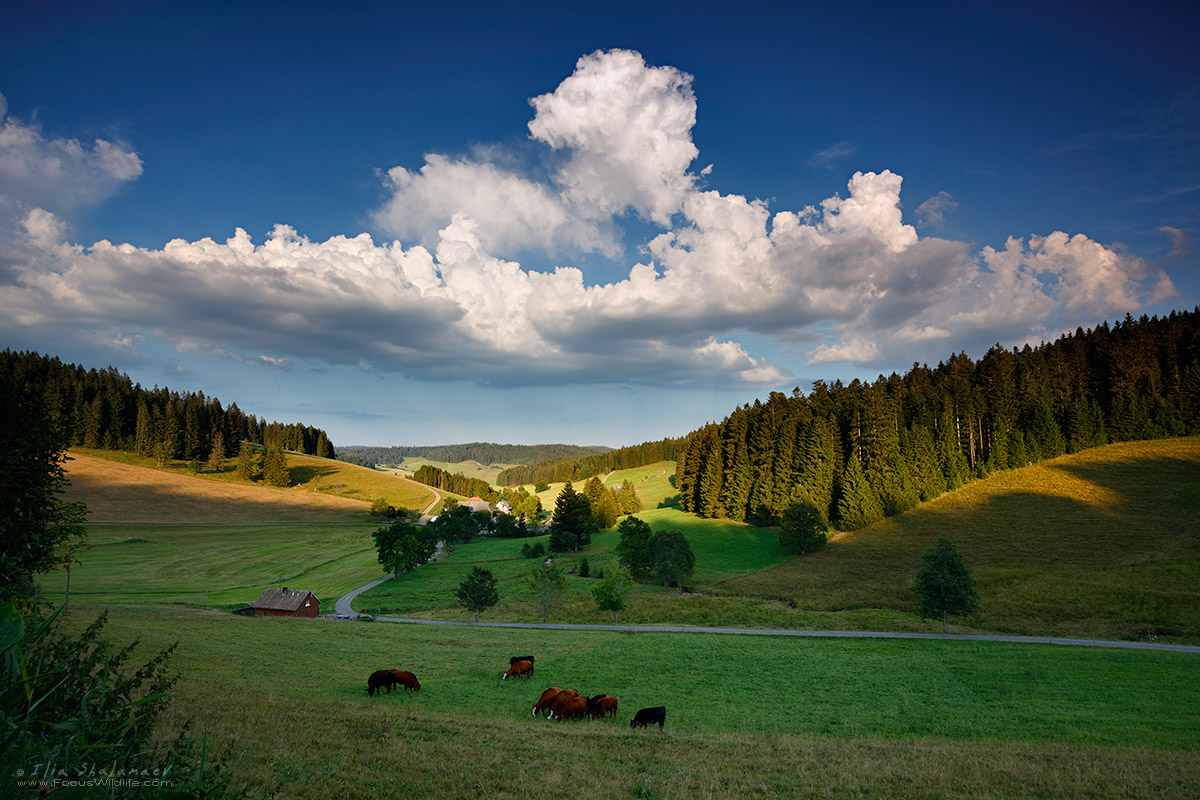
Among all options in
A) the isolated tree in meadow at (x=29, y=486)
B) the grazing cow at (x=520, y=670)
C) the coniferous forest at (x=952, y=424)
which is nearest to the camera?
the isolated tree in meadow at (x=29, y=486)

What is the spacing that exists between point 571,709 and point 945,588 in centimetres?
3790

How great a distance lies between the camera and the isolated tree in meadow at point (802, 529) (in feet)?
222

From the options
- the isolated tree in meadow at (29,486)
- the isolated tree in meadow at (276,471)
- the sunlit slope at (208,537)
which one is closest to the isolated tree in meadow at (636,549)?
the sunlit slope at (208,537)

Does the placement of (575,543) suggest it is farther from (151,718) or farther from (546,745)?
(151,718)

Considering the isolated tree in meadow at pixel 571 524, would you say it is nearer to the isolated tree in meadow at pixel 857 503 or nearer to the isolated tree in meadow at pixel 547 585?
the isolated tree in meadow at pixel 547 585

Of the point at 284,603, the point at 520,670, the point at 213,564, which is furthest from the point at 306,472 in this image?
the point at 520,670

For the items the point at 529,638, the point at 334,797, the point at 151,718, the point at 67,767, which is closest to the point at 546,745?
the point at 334,797

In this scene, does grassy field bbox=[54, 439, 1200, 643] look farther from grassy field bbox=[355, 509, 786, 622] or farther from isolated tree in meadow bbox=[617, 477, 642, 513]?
isolated tree in meadow bbox=[617, 477, 642, 513]

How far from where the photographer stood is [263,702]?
46.5 feet

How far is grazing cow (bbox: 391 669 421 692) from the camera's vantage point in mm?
19750

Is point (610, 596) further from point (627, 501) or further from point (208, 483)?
point (208, 483)

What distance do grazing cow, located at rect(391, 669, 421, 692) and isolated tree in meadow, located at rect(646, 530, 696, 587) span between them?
44.5m

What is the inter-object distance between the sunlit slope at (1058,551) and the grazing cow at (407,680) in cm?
4250

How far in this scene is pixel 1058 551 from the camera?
178 feet
